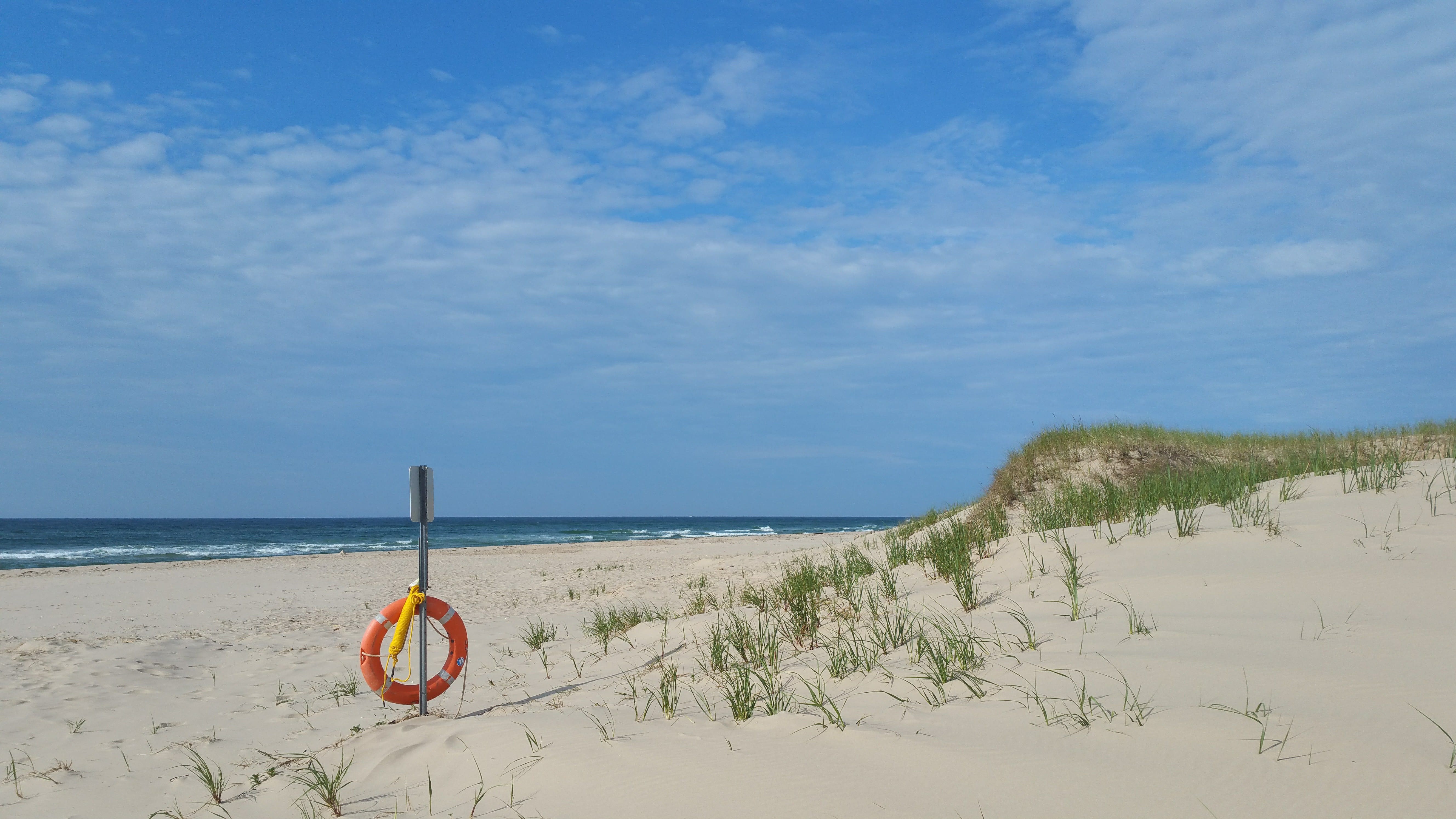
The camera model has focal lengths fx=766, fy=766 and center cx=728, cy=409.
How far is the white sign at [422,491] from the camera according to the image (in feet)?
17.4

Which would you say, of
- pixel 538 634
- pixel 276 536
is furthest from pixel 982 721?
pixel 276 536

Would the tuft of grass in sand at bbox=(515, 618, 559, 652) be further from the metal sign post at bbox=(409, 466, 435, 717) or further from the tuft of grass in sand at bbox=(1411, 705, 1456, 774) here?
the tuft of grass in sand at bbox=(1411, 705, 1456, 774)

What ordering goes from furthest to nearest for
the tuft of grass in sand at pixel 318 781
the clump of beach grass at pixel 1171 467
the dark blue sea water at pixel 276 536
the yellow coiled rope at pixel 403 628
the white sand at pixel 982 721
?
the dark blue sea water at pixel 276 536 < the clump of beach grass at pixel 1171 467 < the yellow coiled rope at pixel 403 628 < the tuft of grass in sand at pixel 318 781 < the white sand at pixel 982 721

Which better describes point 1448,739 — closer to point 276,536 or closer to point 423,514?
point 423,514

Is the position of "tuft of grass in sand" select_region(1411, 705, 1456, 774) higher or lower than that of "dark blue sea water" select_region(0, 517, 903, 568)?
higher

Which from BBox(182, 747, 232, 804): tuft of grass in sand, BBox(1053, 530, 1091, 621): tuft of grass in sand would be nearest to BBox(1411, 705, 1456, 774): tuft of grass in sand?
BBox(1053, 530, 1091, 621): tuft of grass in sand

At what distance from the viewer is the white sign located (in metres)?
5.30

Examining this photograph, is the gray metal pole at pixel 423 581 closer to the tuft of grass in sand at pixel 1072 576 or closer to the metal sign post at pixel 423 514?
the metal sign post at pixel 423 514

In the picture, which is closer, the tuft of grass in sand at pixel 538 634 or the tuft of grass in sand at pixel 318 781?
the tuft of grass in sand at pixel 318 781

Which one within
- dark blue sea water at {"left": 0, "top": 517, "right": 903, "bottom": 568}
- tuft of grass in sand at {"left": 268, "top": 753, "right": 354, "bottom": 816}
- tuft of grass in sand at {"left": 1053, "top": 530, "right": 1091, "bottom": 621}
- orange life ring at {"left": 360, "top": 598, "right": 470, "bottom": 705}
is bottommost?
dark blue sea water at {"left": 0, "top": 517, "right": 903, "bottom": 568}

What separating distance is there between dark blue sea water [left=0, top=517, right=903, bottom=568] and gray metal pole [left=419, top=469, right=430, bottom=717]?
20.1m

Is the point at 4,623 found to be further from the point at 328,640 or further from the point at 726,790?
the point at 726,790

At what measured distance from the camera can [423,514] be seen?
17.3 ft

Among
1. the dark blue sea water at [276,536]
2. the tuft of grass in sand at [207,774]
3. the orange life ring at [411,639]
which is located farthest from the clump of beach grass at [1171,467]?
the dark blue sea water at [276,536]
